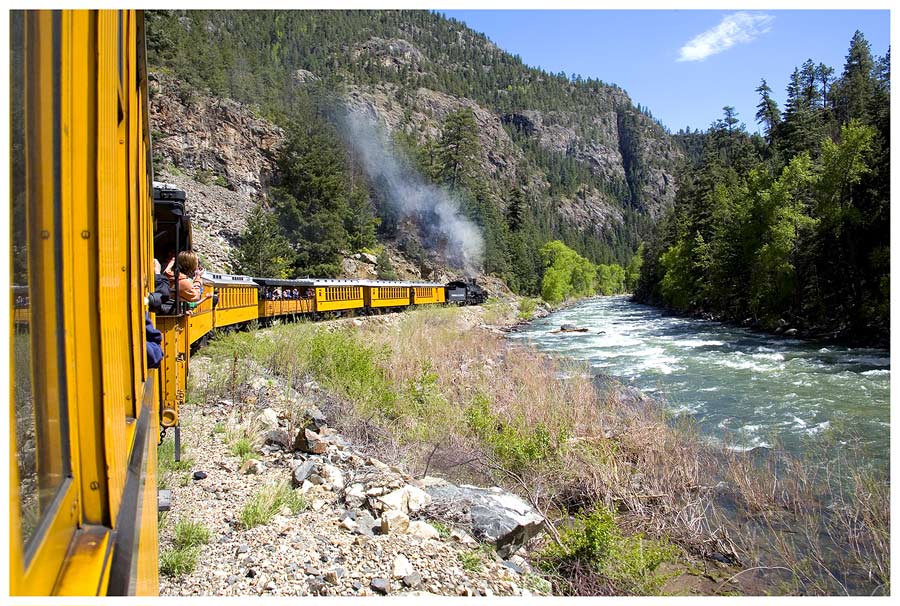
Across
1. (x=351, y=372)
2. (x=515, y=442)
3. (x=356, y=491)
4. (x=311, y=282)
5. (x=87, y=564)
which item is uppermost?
(x=311, y=282)

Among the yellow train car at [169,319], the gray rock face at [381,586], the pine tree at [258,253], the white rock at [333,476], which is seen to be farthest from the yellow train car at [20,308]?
the pine tree at [258,253]

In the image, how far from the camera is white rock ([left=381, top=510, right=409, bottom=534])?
181 inches

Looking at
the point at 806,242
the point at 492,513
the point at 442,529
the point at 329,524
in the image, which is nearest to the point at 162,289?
the point at 329,524

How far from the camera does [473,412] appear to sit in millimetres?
8750

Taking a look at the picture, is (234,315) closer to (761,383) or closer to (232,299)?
(232,299)

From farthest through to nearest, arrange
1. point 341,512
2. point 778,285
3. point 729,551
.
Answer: point 778,285 < point 729,551 < point 341,512

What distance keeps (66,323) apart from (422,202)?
215ft

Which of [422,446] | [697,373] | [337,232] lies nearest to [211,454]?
[422,446]

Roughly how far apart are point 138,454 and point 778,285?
35.4 m

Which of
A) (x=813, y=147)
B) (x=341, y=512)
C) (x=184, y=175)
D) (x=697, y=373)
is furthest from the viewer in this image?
(x=813, y=147)

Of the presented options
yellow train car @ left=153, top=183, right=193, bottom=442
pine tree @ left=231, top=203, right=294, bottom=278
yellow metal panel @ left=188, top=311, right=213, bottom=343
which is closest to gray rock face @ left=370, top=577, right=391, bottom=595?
yellow train car @ left=153, top=183, right=193, bottom=442

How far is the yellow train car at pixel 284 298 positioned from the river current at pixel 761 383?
10053 mm

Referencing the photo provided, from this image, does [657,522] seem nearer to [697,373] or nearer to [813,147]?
[697,373]

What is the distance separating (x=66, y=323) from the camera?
1.26 metres
